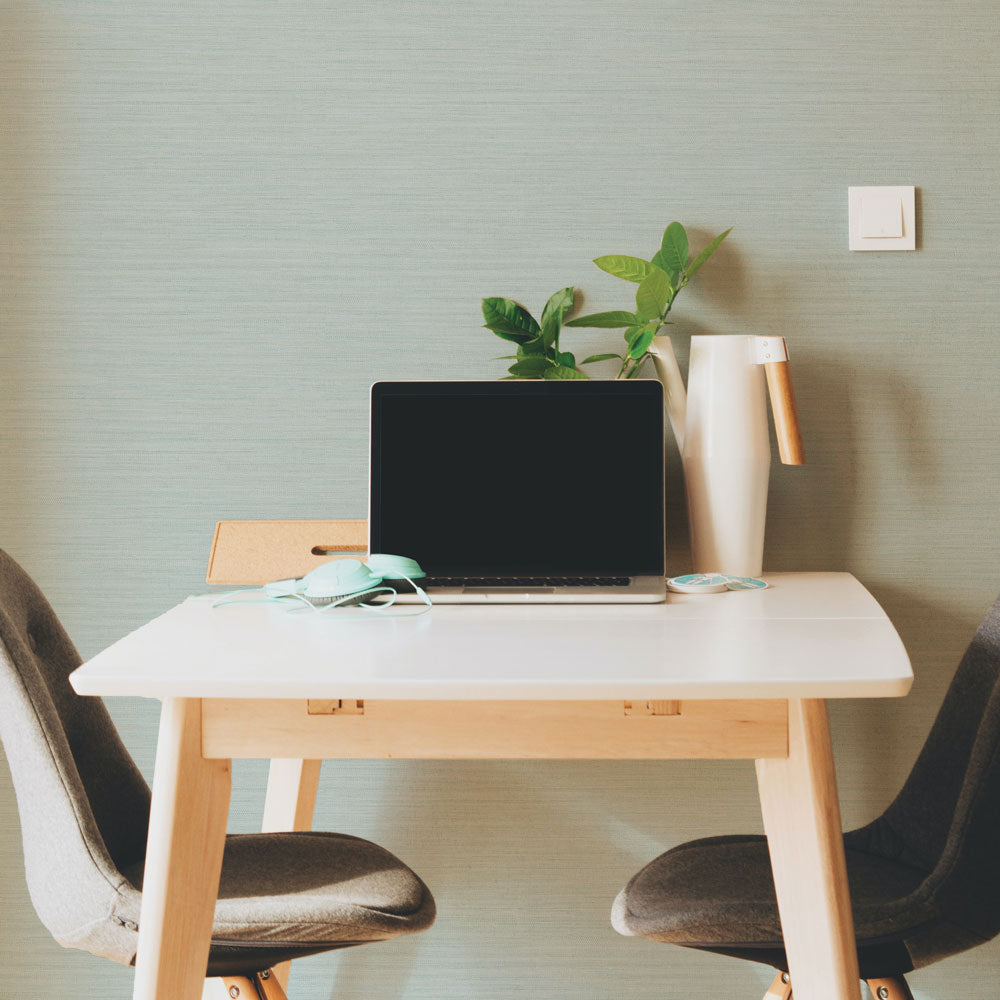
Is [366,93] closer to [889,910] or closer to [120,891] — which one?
[120,891]

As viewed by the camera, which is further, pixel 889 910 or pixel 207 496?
pixel 207 496

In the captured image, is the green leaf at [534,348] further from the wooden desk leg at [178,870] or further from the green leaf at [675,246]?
the wooden desk leg at [178,870]

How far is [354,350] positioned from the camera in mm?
1352

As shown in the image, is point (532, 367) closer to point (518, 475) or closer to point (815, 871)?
point (518, 475)

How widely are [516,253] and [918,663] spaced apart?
2.56 ft

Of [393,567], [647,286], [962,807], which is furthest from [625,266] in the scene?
[962,807]

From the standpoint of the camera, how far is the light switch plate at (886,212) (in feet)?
4.31

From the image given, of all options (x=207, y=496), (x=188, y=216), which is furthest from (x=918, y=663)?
(x=188, y=216)

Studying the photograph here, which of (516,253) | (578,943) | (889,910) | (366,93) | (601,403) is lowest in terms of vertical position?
(578,943)

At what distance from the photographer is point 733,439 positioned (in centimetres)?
120

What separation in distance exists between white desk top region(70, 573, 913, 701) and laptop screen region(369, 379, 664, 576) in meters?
0.09

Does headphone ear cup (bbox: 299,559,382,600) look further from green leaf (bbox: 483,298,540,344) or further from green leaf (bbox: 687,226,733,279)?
green leaf (bbox: 687,226,733,279)

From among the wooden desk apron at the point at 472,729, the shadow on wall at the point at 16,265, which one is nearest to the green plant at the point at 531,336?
the wooden desk apron at the point at 472,729

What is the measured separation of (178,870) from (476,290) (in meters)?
0.82
